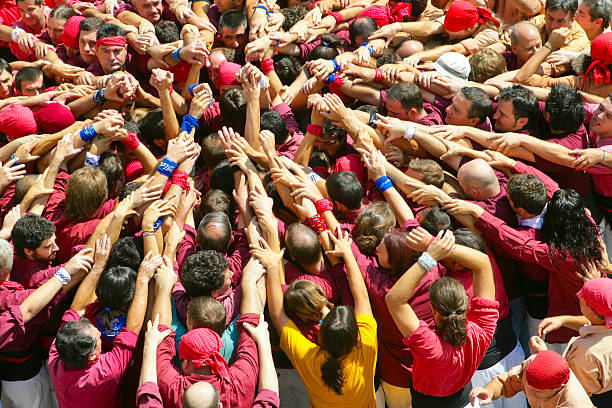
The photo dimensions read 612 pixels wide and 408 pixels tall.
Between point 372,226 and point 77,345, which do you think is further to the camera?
point 372,226

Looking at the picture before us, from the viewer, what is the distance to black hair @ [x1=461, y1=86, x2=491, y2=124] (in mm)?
6789

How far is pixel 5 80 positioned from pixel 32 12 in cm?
179

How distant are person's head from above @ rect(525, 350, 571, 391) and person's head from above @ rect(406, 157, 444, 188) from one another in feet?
6.68

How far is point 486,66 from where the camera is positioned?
7602mm

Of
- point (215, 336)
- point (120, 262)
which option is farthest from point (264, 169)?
point (215, 336)

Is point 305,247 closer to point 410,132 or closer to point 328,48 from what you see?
point 410,132

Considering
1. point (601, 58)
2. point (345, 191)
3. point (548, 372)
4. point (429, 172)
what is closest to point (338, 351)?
point (548, 372)

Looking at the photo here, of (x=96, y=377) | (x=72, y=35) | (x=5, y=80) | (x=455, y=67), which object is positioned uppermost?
(x=72, y=35)

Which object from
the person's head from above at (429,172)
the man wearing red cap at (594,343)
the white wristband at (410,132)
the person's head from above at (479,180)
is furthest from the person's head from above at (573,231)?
the white wristband at (410,132)

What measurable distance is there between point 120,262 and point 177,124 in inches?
73.9

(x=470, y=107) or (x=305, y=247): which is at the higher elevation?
(x=470, y=107)

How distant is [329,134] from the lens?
700cm

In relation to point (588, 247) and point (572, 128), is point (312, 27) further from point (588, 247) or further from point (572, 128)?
point (588, 247)

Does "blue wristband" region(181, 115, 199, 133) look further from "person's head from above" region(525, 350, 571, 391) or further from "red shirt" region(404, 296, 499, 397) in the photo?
"person's head from above" region(525, 350, 571, 391)
